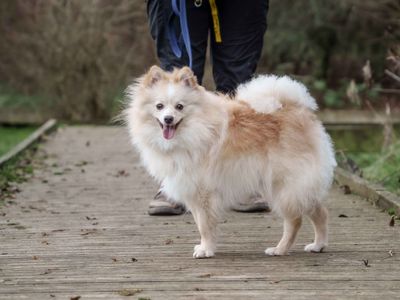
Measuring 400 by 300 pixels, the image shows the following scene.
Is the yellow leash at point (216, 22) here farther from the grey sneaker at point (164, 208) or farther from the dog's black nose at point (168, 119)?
the dog's black nose at point (168, 119)

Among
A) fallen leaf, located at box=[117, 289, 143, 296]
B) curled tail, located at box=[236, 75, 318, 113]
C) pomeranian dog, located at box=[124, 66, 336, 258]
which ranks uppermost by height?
curled tail, located at box=[236, 75, 318, 113]

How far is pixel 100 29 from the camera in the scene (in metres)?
14.6

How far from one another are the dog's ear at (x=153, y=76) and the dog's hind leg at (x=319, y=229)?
113 centimetres

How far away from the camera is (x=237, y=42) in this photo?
212 inches

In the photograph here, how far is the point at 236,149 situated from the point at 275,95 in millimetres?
391

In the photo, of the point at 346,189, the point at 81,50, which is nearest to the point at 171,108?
the point at 346,189

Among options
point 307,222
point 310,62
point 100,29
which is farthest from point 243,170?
point 310,62

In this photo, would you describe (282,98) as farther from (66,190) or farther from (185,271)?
(66,190)

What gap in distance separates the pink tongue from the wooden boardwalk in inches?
25.1

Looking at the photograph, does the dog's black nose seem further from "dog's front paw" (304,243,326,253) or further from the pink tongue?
"dog's front paw" (304,243,326,253)

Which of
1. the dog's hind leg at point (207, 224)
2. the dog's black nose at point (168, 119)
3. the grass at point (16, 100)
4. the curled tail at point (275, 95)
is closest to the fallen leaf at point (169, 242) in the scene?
the dog's hind leg at point (207, 224)

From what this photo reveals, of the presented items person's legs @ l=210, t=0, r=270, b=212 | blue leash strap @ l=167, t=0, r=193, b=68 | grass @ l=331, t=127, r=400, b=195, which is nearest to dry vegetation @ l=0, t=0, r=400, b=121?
grass @ l=331, t=127, r=400, b=195

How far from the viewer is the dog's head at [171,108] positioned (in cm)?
434

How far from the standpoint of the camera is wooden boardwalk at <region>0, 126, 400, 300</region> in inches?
140
